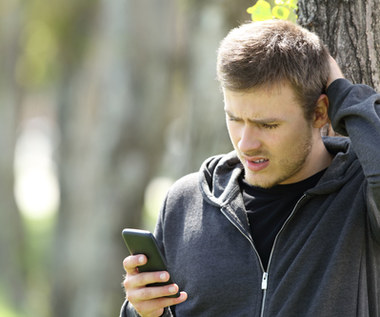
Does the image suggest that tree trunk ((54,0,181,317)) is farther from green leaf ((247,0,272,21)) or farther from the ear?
the ear

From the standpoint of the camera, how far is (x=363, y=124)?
11.6ft

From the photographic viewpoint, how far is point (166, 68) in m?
15.5

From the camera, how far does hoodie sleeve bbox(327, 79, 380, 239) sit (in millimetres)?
3387

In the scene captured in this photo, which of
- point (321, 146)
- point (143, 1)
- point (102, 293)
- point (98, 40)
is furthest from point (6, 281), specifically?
point (321, 146)

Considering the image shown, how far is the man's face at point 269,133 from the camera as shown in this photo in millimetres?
3617

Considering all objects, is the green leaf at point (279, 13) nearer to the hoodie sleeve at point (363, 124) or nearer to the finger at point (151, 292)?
the hoodie sleeve at point (363, 124)

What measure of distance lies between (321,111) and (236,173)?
468 millimetres

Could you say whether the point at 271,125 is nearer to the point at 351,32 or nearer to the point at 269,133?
the point at 269,133

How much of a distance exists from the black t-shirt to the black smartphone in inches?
16.4

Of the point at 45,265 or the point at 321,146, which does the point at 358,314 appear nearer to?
the point at 321,146

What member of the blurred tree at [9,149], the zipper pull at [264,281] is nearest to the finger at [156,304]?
the zipper pull at [264,281]

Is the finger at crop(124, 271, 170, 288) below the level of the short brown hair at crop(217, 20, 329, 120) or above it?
below

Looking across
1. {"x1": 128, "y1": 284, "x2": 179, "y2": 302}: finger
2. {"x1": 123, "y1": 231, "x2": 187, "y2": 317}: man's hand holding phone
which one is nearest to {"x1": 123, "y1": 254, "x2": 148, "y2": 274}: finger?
{"x1": 123, "y1": 231, "x2": 187, "y2": 317}: man's hand holding phone

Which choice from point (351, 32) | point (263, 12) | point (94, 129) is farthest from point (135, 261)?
point (94, 129)
